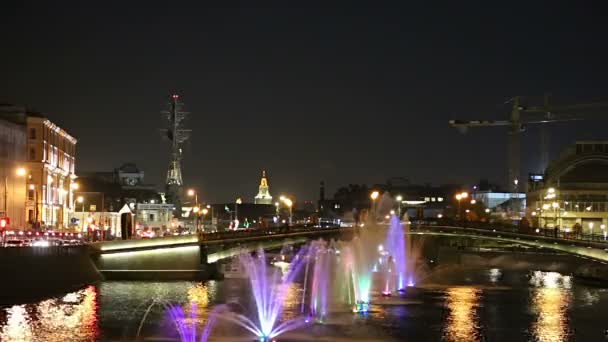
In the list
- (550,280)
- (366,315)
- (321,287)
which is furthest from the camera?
(550,280)

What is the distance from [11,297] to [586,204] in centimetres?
12356

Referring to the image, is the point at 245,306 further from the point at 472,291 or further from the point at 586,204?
the point at 586,204

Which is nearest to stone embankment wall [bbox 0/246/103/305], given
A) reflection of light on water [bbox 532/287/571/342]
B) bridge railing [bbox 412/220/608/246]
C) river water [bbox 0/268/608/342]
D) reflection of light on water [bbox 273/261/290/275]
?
river water [bbox 0/268/608/342]

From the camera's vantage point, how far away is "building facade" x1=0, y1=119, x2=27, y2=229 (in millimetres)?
107125

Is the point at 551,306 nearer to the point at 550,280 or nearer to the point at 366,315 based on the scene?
the point at 366,315

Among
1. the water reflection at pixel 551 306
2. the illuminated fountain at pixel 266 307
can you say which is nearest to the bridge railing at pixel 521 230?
the water reflection at pixel 551 306

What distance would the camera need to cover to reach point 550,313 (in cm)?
6625

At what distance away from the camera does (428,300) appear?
74250mm

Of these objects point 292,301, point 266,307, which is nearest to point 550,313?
point 292,301

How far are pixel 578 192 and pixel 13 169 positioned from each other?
4059 inches

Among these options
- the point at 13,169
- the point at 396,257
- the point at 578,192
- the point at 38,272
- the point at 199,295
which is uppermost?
the point at 13,169

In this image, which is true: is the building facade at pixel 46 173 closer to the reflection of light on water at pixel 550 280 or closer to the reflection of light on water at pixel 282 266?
the reflection of light on water at pixel 282 266

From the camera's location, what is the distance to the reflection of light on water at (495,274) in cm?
10128

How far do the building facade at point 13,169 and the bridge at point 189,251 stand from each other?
77.2 ft
